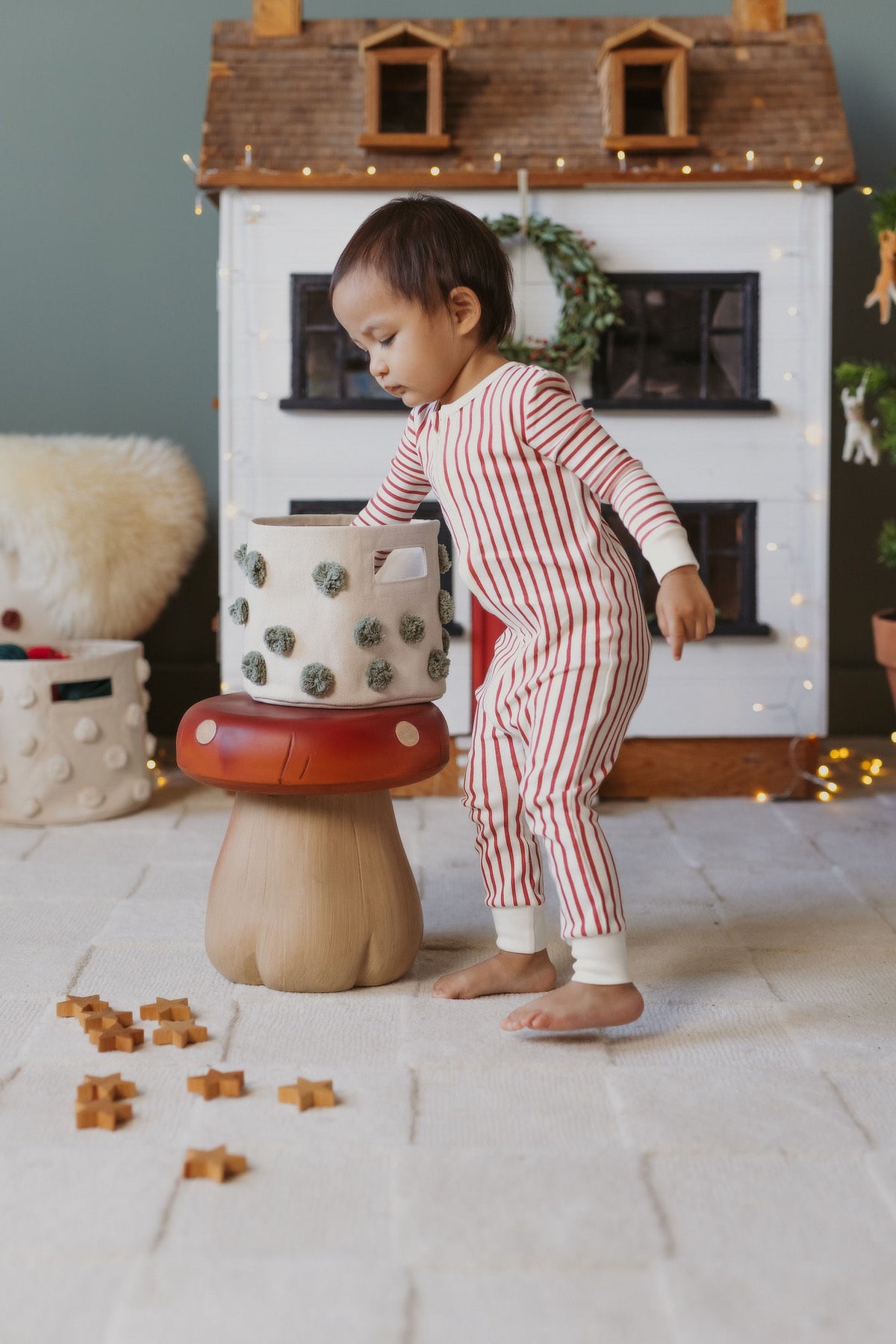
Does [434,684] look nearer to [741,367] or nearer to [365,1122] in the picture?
[365,1122]

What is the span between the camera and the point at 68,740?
2738mm

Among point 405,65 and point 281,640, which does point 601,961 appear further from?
point 405,65

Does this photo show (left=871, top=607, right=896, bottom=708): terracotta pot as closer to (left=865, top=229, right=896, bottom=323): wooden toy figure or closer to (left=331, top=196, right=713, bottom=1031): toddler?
(left=865, top=229, right=896, bottom=323): wooden toy figure

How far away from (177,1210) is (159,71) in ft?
10.2

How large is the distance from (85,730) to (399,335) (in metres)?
1.39

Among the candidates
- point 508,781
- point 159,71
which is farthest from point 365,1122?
point 159,71

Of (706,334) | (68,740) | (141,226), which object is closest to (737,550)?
(706,334)

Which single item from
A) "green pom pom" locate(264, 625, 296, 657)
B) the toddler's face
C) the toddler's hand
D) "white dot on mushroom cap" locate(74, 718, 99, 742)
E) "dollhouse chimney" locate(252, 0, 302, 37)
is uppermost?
"dollhouse chimney" locate(252, 0, 302, 37)

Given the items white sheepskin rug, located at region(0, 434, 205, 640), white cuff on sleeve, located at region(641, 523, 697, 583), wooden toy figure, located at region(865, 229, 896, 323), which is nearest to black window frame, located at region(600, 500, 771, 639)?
wooden toy figure, located at region(865, 229, 896, 323)

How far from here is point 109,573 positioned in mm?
2996

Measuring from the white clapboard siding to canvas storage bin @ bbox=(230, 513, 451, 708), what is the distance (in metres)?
1.18

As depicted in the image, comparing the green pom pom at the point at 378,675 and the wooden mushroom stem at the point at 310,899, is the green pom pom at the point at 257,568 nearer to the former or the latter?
the green pom pom at the point at 378,675

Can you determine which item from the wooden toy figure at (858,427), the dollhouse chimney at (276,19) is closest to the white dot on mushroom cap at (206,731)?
the wooden toy figure at (858,427)

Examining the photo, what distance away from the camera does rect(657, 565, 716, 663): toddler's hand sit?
1549mm
